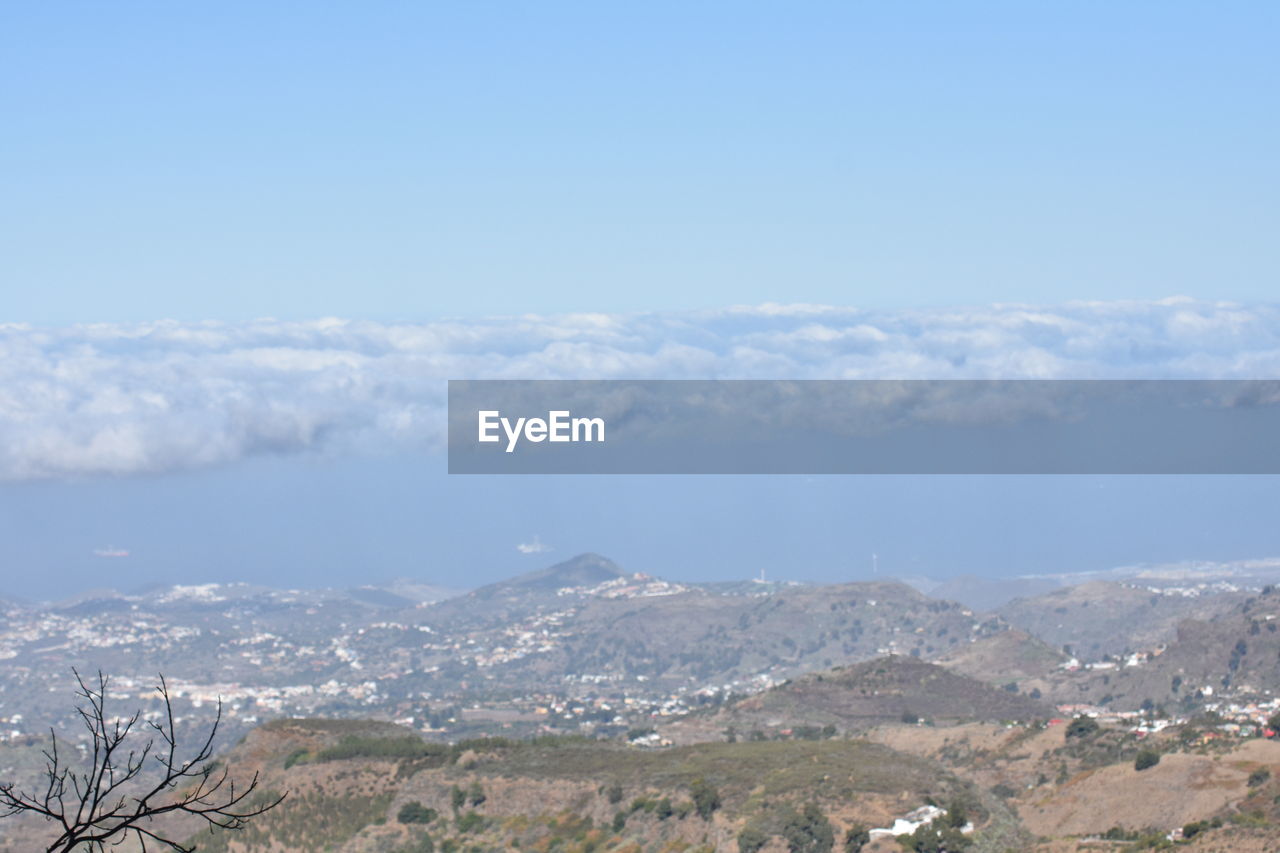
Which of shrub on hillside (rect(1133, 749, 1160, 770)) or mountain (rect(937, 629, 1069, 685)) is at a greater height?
shrub on hillside (rect(1133, 749, 1160, 770))

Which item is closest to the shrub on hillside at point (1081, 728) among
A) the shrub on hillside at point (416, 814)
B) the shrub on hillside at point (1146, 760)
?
the shrub on hillside at point (1146, 760)

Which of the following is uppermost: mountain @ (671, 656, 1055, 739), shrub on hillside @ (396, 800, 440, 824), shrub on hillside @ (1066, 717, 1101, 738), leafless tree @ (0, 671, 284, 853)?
leafless tree @ (0, 671, 284, 853)

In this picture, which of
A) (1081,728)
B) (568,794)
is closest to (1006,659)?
(1081,728)

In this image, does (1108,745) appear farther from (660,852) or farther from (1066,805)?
(660,852)

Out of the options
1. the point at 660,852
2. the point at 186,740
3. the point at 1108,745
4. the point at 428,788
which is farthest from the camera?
the point at 186,740

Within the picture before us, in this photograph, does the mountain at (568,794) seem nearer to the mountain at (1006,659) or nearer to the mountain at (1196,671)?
the mountain at (1196,671)

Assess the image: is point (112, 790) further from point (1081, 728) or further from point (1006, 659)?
point (1006, 659)

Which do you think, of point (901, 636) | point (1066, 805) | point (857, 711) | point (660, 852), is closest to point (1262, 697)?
point (857, 711)

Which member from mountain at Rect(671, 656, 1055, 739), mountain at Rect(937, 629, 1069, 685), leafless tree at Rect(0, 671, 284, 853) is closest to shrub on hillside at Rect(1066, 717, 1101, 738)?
mountain at Rect(671, 656, 1055, 739)

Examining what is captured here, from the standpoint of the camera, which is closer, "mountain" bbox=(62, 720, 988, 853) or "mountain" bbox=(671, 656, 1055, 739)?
"mountain" bbox=(62, 720, 988, 853)

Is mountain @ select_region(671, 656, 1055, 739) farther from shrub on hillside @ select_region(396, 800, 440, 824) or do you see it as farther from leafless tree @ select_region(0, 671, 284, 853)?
leafless tree @ select_region(0, 671, 284, 853)

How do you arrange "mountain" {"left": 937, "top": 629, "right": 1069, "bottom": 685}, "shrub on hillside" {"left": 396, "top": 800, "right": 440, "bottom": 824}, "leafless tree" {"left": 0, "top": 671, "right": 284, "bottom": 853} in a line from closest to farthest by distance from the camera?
"leafless tree" {"left": 0, "top": 671, "right": 284, "bottom": 853} → "shrub on hillside" {"left": 396, "top": 800, "right": 440, "bottom": 824} → "mountain" {"left": 937, "top": 629, "right": 1069, "bottom": 685}
